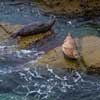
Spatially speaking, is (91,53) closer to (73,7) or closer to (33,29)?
(33,29)

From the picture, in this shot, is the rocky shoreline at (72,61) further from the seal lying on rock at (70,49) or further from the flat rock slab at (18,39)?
the seal lying on rock at (70,49)

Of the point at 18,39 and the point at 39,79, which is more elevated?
the point at 18,39

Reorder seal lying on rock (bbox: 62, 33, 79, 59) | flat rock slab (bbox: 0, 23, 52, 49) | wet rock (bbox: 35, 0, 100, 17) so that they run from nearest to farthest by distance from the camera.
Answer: seal lying on rock (bbox: 62, 33, 79, 59) < flat rock slab (bbox: 0, 23, 52, 49) < wet rock (bbox: 35, 0, 100, 17)

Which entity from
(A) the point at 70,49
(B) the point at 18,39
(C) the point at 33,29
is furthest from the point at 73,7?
(A) the point at 70,49

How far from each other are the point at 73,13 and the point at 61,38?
4.17 m

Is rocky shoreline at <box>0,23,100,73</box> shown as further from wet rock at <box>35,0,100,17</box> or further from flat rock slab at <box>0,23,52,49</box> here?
wet rock at <box>35,0,100,17</box>

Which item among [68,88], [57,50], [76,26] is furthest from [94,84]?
[76,26]

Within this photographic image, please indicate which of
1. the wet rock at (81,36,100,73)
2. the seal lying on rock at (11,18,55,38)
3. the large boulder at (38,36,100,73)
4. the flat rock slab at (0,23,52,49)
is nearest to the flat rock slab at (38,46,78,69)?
the large boulder at (38,36,100,73)

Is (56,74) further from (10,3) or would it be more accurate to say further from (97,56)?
(10,3)

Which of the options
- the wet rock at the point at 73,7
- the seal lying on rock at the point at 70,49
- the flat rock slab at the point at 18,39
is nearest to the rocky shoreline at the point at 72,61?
the flat rock slab at the point at 18,39

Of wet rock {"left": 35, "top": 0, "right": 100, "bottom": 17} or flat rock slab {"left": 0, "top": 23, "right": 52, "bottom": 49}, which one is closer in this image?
flat rock slab {"left": 0, "top": 23, "right": 52, "bottom": 49}

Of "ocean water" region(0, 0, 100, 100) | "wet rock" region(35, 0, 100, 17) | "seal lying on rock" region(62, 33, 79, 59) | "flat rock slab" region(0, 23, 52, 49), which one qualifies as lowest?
"ocean water" region(0, 0, 100, 100)

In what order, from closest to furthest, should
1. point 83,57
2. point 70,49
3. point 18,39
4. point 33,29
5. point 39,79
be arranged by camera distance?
point 39,79 → point 83,57 → point 70,49 → point 18,39 → point 33,29

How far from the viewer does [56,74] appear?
13.6 m
